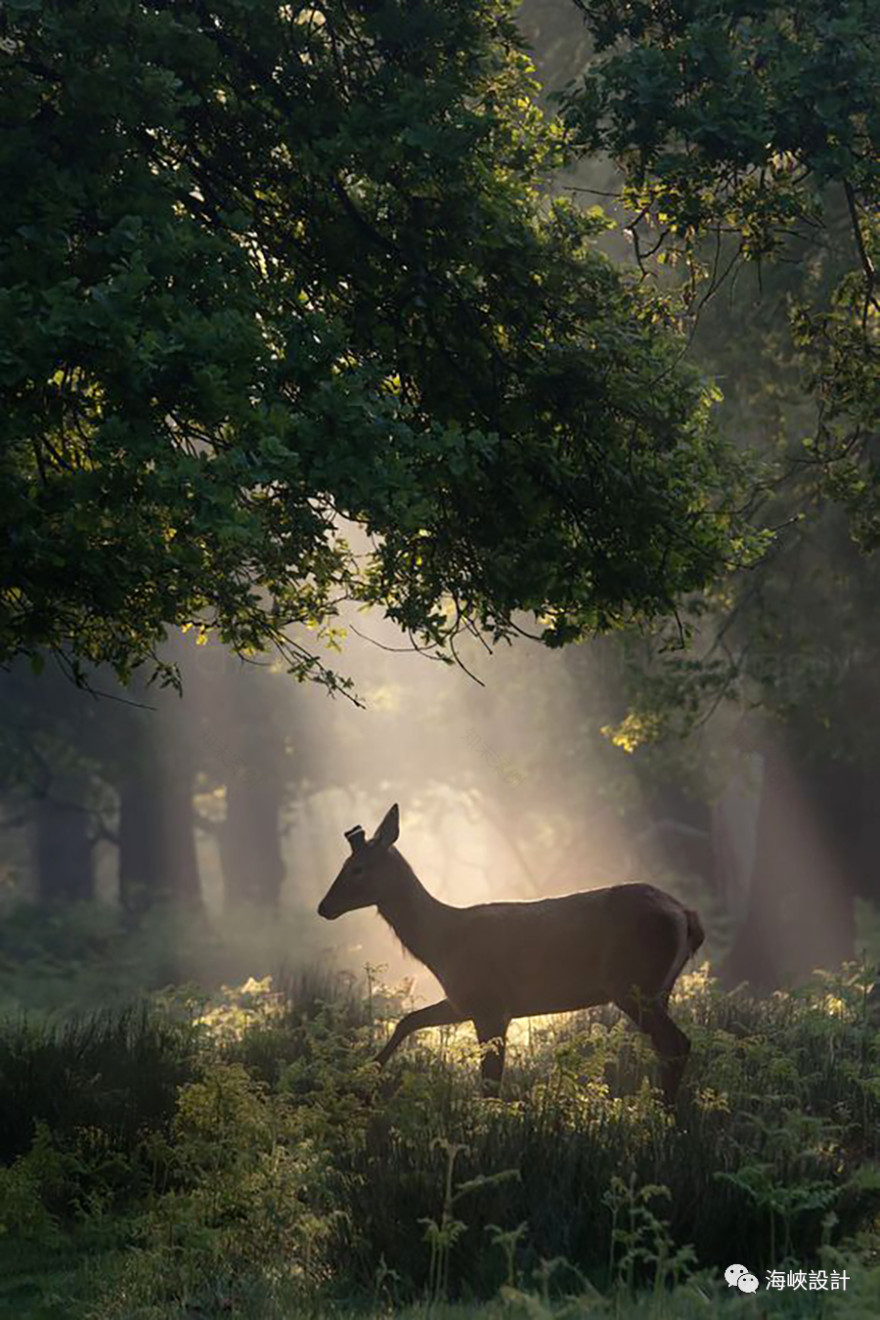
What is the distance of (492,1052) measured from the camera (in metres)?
12.2

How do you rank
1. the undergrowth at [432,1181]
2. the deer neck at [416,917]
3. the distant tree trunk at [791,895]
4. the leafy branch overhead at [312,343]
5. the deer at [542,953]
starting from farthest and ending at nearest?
the distant tree trunk at [791,895] < the deer neck at [416,917] < the deer at [542,953] < the leafy branch overhead at [312,343] < the undergrowth at [432,1181]

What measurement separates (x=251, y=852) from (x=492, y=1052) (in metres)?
40.0

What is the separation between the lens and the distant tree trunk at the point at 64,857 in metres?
49.8

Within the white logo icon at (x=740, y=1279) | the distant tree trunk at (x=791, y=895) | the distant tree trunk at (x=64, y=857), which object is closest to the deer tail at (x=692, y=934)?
the white logo icon at (x=740, y=1279)

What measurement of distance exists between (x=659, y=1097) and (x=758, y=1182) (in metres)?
3.68

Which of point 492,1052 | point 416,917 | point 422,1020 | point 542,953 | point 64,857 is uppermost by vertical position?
point 64,857

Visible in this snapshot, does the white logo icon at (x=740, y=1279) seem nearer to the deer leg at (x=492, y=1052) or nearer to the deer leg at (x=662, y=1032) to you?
the deer leg at (x=492, y=1052)

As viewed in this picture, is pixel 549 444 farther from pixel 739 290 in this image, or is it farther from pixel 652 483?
pixel 739 290

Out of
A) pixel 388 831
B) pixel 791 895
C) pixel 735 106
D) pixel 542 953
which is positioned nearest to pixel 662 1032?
pixel 542 953

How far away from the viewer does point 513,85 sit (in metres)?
12.2

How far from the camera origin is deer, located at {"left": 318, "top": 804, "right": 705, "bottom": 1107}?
1257 cm

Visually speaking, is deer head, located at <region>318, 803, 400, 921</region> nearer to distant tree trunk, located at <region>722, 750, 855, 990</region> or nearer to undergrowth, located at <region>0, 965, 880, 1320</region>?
undergrowth, located at <region>0, 965, 880, 1320</region>

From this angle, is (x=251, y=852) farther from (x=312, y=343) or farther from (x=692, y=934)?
(x=312, y=343)

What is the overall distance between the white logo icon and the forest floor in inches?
3.6
